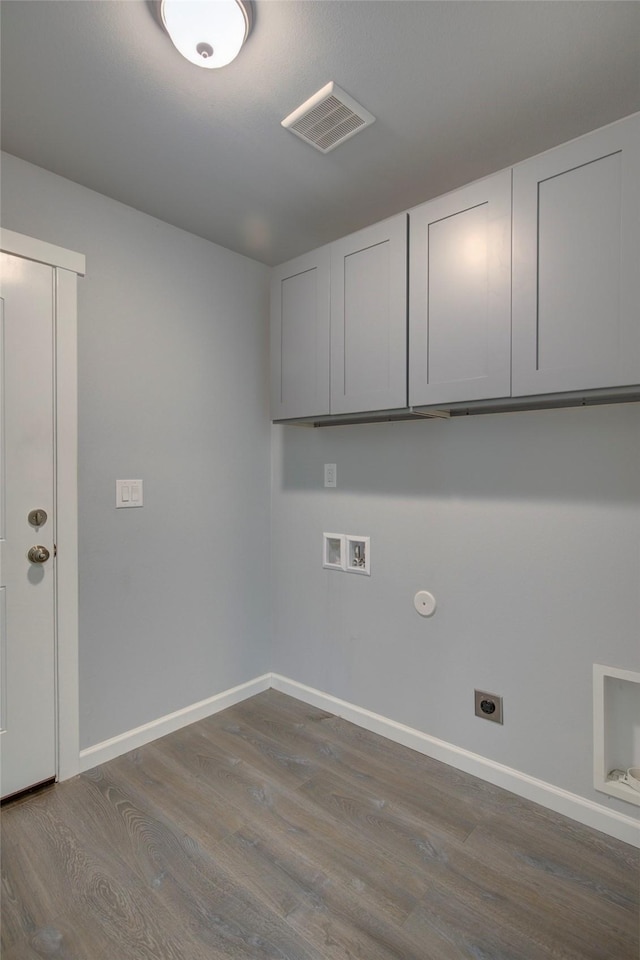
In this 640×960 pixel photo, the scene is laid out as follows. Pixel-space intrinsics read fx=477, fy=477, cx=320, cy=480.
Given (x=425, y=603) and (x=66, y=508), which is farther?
(x=425, y=603)

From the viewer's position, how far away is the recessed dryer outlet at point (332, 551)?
250 cm

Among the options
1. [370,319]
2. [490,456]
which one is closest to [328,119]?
[370,319]

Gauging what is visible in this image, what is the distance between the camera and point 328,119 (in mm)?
1588

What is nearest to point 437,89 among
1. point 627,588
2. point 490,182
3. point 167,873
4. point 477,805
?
point 490,182

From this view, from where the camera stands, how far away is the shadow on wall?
1.67 meters

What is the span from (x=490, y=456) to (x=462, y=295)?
647 mm

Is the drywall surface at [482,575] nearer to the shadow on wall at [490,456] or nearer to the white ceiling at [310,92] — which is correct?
the shadow on wall at [490,456]

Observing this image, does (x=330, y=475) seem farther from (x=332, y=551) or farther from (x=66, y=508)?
(x=66, y=508)

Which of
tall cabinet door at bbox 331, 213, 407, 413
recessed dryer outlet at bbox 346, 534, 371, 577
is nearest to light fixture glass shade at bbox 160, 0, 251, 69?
tall cabinet door at bbox 331, 213, 407, 413

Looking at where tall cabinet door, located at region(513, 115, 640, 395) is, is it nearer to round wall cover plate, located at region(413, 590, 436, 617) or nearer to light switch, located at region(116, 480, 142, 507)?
round wall cover plate, located at region(413, 590, 436, 617)

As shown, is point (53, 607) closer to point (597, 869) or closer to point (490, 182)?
point (597, 869)

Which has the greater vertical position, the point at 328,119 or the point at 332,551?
the point at 328,119

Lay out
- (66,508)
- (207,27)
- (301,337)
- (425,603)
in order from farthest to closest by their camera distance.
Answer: (301,337)
(425,603)
(66,508)
(207,27)

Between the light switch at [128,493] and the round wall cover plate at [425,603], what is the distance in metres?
1.35
